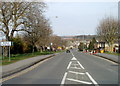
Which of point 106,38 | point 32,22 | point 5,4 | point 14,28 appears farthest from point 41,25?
point 106,38

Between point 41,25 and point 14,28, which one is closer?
point 14,28

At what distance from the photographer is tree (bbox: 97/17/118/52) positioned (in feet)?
217

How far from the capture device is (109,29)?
6769 centimetres

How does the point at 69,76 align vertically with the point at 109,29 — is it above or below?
below

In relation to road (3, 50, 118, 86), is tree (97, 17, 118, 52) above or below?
above

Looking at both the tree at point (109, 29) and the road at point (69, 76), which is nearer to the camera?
the road at point (69, 76)

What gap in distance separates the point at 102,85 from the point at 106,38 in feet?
197

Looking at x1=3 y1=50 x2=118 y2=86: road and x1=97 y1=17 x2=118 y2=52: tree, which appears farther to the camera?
x1=97 y1=17 x2=118 y2=52: tree

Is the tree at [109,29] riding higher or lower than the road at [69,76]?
higher

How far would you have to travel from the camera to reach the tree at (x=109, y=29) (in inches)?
2608

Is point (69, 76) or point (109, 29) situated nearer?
point (69, 76)

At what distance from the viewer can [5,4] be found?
35406 millimetres

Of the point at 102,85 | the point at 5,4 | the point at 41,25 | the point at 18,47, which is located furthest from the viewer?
the point at 18,47

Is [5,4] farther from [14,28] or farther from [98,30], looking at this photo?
[98,30]
